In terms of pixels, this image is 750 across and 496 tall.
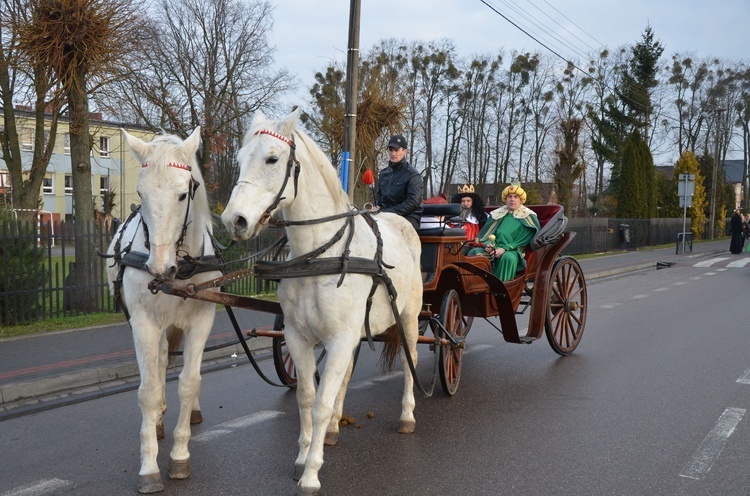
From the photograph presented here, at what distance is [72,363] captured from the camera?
706cm

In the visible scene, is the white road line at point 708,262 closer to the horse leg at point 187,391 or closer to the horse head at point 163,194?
the horse leg at point 187,391

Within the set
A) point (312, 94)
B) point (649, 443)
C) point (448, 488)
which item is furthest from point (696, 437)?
point (312, 94)

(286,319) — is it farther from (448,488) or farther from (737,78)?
(737,78)

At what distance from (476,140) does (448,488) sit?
42.3 meters

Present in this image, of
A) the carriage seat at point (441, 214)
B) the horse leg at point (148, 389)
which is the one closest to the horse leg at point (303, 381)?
the horse leg at point (148, 389)

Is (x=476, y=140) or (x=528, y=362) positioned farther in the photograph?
(x=476, y=140)

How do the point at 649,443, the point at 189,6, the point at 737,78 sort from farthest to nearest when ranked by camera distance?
the point at 737,78
the point at 189,6
the point at 649,443

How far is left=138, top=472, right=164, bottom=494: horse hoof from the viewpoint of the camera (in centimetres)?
391

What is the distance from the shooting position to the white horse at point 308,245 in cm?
355

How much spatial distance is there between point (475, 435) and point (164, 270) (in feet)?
8.71

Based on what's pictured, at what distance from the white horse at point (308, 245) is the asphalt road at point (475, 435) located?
61 cm

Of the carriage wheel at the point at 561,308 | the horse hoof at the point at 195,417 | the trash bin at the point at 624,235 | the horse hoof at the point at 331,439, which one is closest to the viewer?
the horse hoof at the point at 331,439

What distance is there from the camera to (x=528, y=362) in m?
7.69

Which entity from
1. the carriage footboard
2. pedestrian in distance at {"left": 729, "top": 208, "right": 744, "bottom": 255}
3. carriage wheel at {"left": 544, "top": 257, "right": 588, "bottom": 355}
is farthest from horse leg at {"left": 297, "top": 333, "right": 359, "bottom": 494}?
pedestrian in distance at {"left": 729, "top": 208, "right": 744, "bottom": 255}
